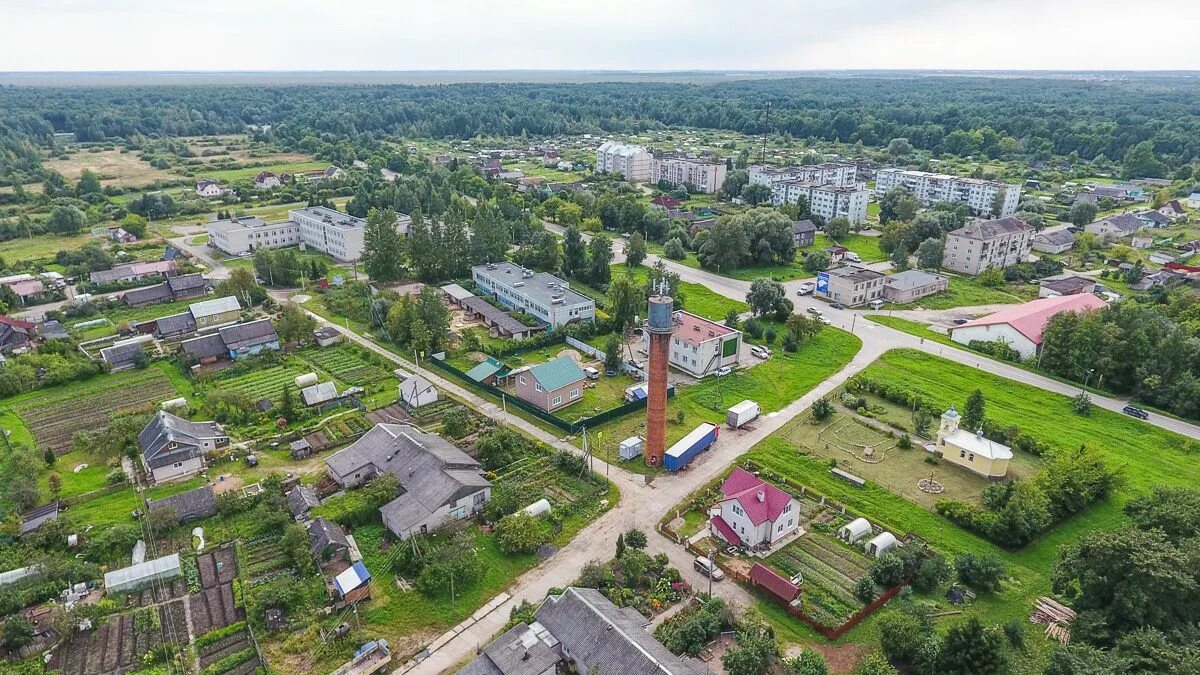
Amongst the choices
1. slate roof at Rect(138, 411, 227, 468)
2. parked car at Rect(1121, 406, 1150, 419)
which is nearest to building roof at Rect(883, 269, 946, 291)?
parked car at Rect(1121, 406, 1150, 419)

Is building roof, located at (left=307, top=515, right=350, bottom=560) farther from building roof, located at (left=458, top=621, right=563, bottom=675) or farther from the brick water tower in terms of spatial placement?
the brick water tower

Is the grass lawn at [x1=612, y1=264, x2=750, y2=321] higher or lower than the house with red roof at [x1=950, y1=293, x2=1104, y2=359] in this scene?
lower

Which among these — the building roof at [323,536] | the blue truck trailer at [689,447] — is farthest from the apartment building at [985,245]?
the building roof at [323,536]

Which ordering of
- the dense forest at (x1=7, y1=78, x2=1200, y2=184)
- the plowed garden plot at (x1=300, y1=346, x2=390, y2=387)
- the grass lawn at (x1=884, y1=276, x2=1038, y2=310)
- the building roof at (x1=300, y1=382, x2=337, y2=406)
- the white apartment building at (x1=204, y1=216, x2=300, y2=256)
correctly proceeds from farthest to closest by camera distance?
1. the dense forest at (x1=7, y1=78, x2=1200, y2=184)
2. the white apartment building at (x1=204, y1=216, x2=300, y2=256)
3. the grass lawn at (x1=884, y1=276, x2=1038, y2=310)
4. the plowed garden plot at (x1=300, y1=346, x2=390, y2=387)
5. the building roof at (x1=300, y1=382, x2=337, y2=406)

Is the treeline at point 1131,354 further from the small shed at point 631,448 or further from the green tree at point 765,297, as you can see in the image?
the small shed at point 631,448

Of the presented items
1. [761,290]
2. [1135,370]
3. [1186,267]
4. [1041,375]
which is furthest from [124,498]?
[1186,267]

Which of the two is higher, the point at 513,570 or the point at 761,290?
the point at 761,290

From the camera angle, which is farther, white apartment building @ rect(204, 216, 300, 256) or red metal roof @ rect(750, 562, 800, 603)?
white apartment building @ rect(204, 216, 300, 256)

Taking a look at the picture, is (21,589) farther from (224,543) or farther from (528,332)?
(528,332)
